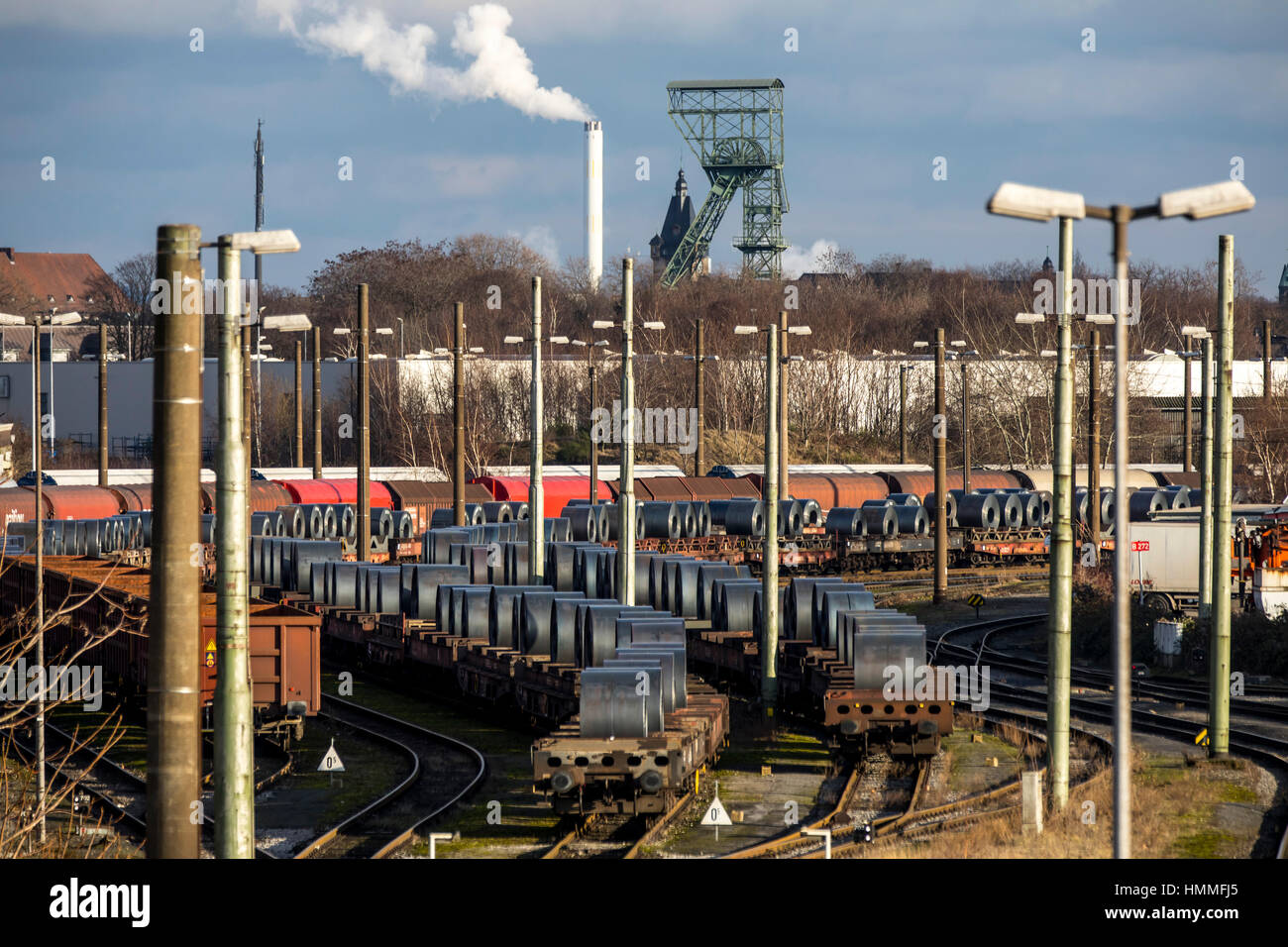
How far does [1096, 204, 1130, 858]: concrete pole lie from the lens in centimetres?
1149

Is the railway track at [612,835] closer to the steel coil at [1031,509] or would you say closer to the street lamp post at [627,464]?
the street lamp post at [627,464]

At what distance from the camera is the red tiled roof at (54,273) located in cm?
14412

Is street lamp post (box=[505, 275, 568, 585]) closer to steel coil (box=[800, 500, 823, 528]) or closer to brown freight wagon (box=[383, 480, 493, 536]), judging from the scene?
steel coil (box=[800, 500, 823, 528])

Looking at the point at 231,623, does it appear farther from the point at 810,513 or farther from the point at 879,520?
the point at 810,513

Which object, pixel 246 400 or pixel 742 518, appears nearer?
pixel 246 400

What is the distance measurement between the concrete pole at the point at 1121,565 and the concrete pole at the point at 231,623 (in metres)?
6.37

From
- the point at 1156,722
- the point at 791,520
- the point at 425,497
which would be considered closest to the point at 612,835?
the point at 1156,722

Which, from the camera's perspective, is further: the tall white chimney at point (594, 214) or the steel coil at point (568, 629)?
the tall white chimney at point (594, 214)

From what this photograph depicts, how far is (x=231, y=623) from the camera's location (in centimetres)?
1104

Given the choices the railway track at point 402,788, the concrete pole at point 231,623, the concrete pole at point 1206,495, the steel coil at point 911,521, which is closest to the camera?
the concrete pole at point 231,623

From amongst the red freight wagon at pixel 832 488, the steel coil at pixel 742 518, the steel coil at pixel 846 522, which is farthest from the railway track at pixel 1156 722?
the red freight wagon at pixel 832 488

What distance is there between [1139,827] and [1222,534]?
19.4 ft
